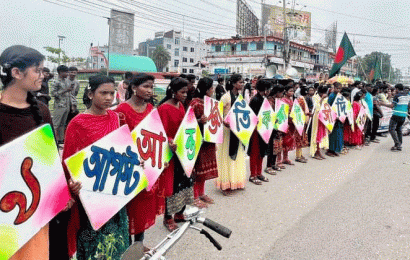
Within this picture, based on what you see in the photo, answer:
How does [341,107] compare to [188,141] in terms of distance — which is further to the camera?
[341,107]

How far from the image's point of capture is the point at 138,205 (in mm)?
2594

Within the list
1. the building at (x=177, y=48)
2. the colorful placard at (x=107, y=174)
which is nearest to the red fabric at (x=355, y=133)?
the colorful placard at (x=107, y=174)

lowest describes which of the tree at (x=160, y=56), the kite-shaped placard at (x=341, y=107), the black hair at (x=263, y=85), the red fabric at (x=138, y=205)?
the red fabric at (x=138, y=205)

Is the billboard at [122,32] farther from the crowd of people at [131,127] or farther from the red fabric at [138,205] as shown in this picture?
the red fabric at [138,205]

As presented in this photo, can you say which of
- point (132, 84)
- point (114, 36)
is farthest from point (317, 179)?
point (114, 36)

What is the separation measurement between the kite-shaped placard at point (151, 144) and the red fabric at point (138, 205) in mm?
72

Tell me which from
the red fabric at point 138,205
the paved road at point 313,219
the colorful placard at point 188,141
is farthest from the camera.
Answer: the colorful placard at point 188,141

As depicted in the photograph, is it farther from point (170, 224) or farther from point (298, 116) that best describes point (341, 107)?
point (170, 224)

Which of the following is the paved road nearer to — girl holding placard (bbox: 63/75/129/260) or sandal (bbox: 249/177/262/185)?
sandal (bbox: 249/177/262/185)

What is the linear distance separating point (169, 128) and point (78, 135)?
49.8 inches

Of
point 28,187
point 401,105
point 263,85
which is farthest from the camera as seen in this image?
point 401,105

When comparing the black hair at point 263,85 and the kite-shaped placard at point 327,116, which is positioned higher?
the black hair at point 263,85

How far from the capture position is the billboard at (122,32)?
83.3 ft

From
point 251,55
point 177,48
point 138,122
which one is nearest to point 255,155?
point 138,122
